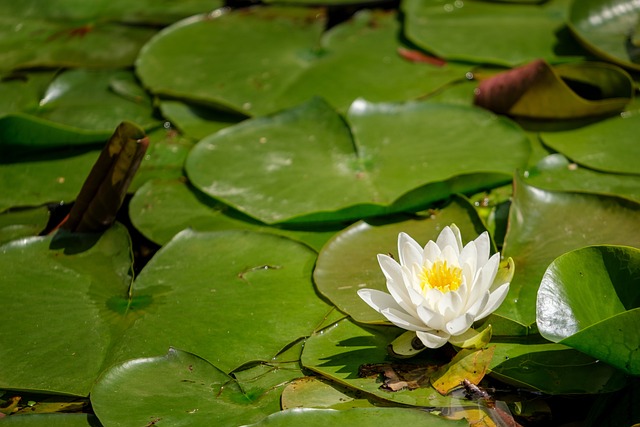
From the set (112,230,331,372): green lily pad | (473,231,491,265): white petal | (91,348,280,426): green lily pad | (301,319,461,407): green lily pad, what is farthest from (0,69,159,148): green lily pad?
(473,231,491,265): white petal

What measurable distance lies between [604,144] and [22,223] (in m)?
2.04

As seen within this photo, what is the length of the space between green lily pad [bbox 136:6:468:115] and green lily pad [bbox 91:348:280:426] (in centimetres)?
132

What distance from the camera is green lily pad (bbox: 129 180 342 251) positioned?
2.35 metres

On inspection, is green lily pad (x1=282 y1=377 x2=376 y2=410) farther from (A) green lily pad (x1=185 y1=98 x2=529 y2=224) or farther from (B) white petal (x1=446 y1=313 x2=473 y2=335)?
(A) green lily pad (x1=185 y1=98 x2=529 y2=224)

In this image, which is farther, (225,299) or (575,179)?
(575,179)

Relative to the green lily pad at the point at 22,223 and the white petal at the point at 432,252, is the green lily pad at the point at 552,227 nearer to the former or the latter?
the white petal at the point at 432,252

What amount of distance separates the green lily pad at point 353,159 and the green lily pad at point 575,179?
0.08 metres

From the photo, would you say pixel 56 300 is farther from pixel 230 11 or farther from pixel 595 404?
pixel 230 11

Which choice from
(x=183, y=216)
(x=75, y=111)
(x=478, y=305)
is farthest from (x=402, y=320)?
(x=75, y=111)

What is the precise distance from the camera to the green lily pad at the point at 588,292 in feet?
5.55

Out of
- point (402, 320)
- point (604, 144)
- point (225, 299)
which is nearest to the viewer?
point (402, 320)

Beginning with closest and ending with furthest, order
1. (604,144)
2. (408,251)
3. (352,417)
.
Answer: (352,417) < (408,251) < (604,144)

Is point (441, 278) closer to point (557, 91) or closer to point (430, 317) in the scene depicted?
point (430, 317)

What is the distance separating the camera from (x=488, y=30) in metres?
3.23
